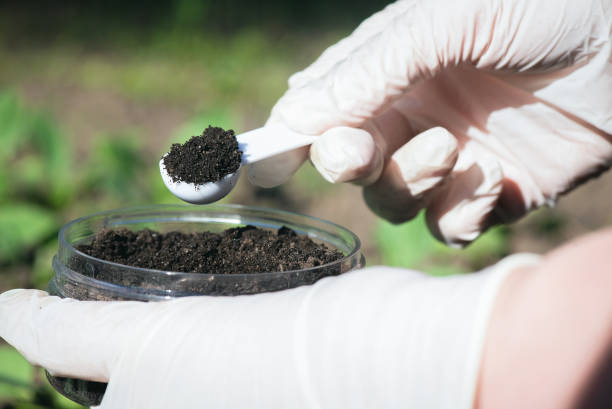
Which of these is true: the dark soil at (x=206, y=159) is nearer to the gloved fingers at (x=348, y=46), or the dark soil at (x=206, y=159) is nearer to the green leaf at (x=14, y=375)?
the gloved fingers at (x=348, y=46)

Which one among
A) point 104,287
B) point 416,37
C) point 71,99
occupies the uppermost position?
point 71,99

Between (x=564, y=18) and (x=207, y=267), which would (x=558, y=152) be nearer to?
(x=564, y=18)

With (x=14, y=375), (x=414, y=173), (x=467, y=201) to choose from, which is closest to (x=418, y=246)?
(x=467, y=201)

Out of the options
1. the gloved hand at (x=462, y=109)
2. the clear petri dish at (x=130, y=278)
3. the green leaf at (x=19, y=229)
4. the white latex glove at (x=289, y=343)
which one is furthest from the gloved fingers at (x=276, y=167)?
the green leaf at (x=19, y=229)

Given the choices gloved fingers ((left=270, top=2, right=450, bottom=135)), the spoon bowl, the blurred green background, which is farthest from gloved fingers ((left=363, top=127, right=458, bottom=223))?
the blurred green background

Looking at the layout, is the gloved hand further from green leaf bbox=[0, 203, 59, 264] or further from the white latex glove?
green leaf bbox=[0, 203, 59, 264]

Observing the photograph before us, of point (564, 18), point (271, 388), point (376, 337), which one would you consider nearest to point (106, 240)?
point (271, 388)
